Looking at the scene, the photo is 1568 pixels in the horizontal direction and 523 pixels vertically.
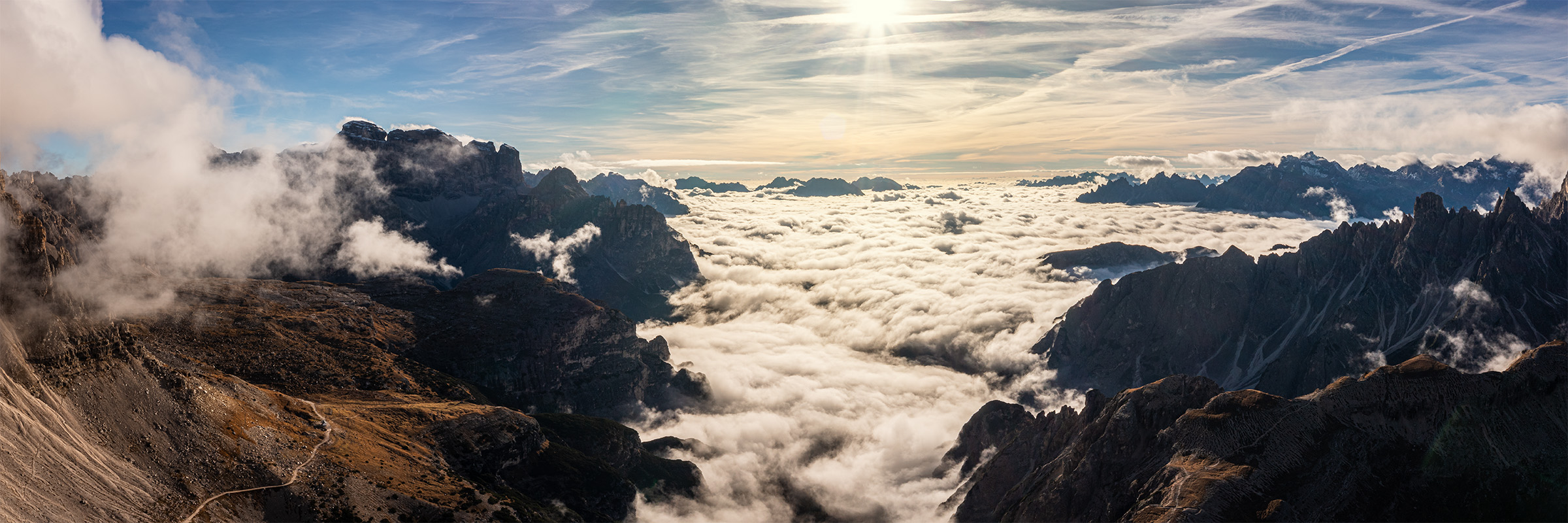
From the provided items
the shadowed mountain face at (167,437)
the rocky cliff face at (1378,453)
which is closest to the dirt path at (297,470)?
the shadowed mountain face at (167,437)

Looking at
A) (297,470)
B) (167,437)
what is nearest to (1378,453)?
(297,470)

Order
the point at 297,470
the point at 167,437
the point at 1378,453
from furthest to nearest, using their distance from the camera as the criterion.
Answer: the point at 297,470, the point at 167,437, the point at 1378,453

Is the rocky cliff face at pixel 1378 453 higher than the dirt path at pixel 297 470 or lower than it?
lower

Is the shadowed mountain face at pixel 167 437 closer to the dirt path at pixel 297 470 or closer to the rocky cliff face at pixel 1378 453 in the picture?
the dirt path at pixel 297 470

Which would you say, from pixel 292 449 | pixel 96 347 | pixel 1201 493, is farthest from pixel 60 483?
pixel 1201 493

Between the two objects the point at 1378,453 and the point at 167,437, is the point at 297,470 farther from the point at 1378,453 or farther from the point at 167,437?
the point at 1378,453

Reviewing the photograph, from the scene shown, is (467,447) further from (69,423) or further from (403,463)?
(69,423)

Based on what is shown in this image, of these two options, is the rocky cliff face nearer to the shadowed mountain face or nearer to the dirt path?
the shadowed mountain face
